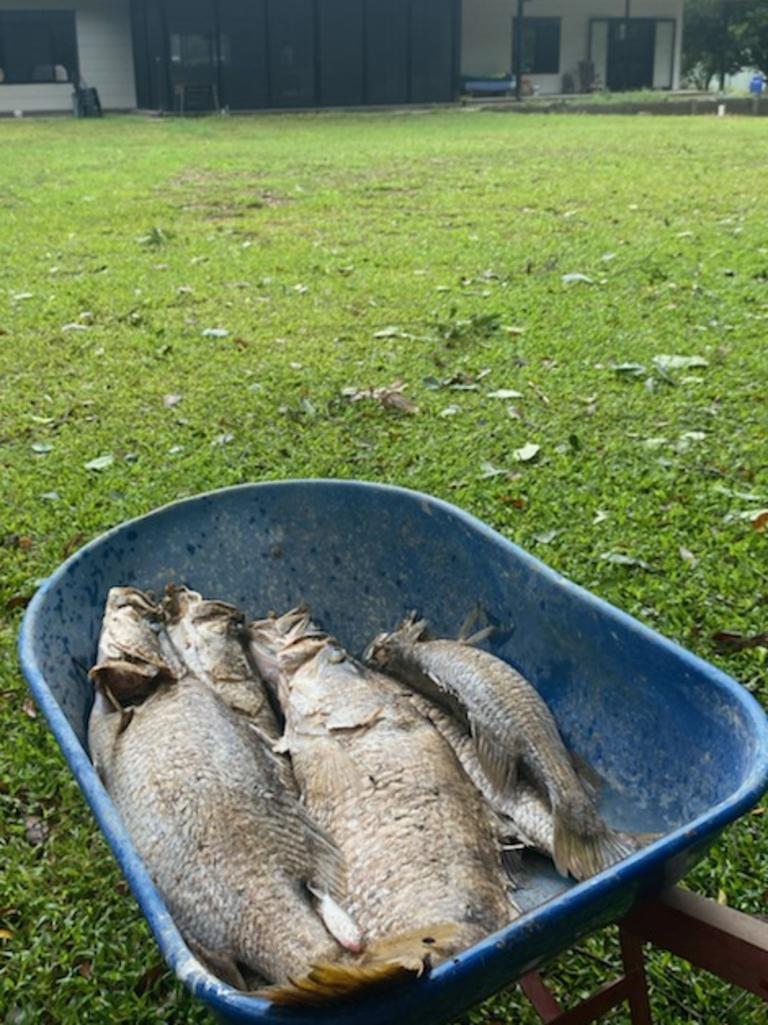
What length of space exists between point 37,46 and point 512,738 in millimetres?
32413

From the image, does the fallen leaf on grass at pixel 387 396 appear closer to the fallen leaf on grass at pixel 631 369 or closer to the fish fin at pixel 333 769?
the fallen leaf on grass at pixel 631 369

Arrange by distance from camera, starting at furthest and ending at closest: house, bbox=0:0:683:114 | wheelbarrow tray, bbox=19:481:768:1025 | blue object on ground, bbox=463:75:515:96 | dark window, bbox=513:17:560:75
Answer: dark window, bbox=513:17:560:75
blue object on ground, bbox=463:75:515:96
house, bbox=0:0:683:114
wheelbarrow tray, bbox=19:481:768:1025

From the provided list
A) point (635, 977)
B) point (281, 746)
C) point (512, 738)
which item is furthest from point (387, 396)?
point (635, 977)

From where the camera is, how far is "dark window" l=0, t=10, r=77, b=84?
30.4 m

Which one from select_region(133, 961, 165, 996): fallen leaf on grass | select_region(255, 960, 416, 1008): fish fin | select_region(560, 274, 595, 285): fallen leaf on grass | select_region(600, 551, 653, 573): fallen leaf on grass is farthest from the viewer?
select_region(560, 274, 595, 285): fallen leaf on grass

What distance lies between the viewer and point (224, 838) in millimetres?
2008

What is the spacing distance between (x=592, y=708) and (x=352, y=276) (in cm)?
646

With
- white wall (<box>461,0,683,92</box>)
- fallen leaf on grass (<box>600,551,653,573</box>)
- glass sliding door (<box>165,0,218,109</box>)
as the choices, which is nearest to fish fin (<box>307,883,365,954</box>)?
fallen leaf on grass (<box>600,551,653,573</box>)

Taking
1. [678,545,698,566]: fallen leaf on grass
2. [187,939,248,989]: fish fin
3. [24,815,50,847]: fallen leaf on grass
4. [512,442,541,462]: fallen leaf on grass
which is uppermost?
[187,939,248,989]: fish fin

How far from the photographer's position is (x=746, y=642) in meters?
3.44

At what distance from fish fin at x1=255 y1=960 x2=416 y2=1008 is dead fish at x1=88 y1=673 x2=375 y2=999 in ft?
0.73

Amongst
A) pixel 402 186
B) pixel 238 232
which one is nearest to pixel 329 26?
pixel 402 186

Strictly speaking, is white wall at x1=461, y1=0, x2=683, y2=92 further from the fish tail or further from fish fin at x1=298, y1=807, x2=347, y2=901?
the fish tail

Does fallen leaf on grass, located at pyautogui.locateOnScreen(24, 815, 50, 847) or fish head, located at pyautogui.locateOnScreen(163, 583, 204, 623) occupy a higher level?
fish head, located at pyautogui.locateOnScreen(163, 583, 204, 623)
